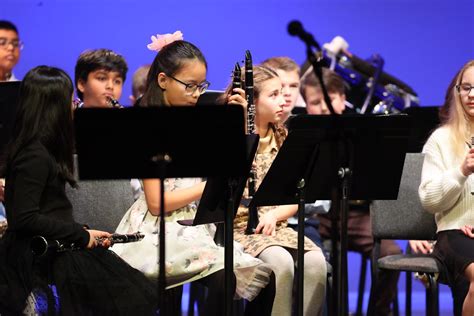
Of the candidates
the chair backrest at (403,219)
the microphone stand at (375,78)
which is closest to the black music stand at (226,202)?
the chair backrest at (403,219)

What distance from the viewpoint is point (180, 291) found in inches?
142

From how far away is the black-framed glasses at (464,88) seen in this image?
382 centimetres

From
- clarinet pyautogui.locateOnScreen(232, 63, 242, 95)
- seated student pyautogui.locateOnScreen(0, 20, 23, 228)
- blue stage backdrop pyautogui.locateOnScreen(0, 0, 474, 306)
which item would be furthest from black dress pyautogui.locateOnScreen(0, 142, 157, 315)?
blue stage backdrop pyautogui.locateOnScreen(0, 0, 474, 306)

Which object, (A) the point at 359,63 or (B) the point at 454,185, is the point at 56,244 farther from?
(A) the point at 359,63

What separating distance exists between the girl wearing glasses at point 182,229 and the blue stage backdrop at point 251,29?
2134 mm

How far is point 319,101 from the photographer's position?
16.7 feet

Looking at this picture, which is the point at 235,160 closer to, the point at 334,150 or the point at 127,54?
the point at 334,150

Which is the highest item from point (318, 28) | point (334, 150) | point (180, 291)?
point (318, 28)

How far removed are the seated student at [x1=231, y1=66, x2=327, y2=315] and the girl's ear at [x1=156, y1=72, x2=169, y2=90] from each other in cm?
24

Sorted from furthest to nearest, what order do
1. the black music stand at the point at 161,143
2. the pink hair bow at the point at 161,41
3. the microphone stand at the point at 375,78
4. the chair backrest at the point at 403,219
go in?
1. the microphone stand at the point at 375,78
2. the chair backrest at the point at 403,219
3. the pink hair bow at the point at 161,41
4. the black music stand at the point at 161,143

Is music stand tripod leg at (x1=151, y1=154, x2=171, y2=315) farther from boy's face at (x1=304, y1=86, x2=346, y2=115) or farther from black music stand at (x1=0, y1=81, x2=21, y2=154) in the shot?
boy's face at (x1=304, y1=86, x2=346, y2=115)

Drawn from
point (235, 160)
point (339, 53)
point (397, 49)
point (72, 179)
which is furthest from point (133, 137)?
point (397, 49)

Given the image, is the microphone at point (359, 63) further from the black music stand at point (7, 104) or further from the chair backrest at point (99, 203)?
the black music stand at point (7, 104)

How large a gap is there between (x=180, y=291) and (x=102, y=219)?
0.43 meters
